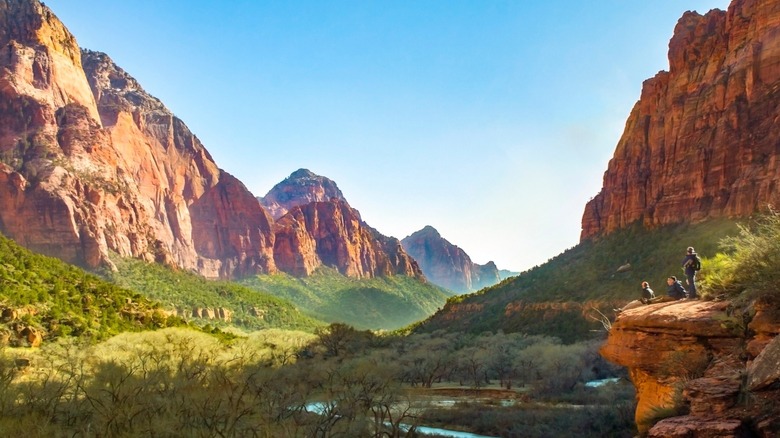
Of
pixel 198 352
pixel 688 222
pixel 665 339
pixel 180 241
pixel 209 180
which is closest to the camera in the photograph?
pixel 665 339

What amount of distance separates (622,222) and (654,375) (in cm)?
6696

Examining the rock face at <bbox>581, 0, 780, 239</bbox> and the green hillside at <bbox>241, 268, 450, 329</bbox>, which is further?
the green hillside at <bbox>241, 268, 450, 329</bbox>

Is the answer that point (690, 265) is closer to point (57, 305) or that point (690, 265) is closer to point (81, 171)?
point (57, 305)

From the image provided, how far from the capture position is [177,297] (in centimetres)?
8712

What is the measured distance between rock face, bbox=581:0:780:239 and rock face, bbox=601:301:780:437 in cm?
4372

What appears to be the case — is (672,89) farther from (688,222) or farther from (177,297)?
(177,297)

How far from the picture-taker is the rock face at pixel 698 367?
831 cm

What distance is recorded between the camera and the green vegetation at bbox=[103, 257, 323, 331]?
84375mm

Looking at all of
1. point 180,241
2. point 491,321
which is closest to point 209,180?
point 180,241

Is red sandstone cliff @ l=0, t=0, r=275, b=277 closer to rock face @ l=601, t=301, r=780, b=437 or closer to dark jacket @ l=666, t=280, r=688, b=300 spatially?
rock face @ l=601, t=301, r=780, b=437

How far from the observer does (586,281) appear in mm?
63594

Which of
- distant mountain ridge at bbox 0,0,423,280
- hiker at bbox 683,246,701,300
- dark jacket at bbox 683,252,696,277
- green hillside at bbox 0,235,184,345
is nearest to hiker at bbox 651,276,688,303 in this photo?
hiker at bbox 683,246,701,300

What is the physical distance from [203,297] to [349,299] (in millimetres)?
71686

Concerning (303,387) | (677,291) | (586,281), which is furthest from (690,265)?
(586,281)
